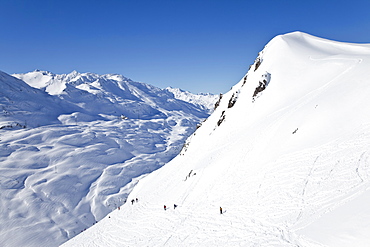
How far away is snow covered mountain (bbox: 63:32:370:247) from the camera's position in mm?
16719

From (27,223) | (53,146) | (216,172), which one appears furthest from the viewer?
(53,146)

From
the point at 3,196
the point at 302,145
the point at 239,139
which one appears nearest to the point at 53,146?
the point at 3,196

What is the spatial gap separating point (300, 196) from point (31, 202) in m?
113

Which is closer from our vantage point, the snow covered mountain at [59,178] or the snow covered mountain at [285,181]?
the snow covered mountain at [285,181]

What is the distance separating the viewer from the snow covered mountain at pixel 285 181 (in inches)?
658

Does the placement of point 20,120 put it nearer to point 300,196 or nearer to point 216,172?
point 216,172

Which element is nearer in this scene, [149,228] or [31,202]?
[149,228]

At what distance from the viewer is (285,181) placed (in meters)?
23.4

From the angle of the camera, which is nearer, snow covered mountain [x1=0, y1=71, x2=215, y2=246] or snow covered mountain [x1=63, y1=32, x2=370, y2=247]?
snow covered mountain [x1=63, y1=32, x2=370, y2=247]

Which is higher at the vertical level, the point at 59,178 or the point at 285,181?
the point at 285,181

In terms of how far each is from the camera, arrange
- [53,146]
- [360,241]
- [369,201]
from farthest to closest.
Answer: [53,146] → [369,201] → [360,241]

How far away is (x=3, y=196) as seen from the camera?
320 feet

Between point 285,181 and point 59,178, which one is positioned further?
point 59,178

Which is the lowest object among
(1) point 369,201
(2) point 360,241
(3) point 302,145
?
(2) point 360,241
